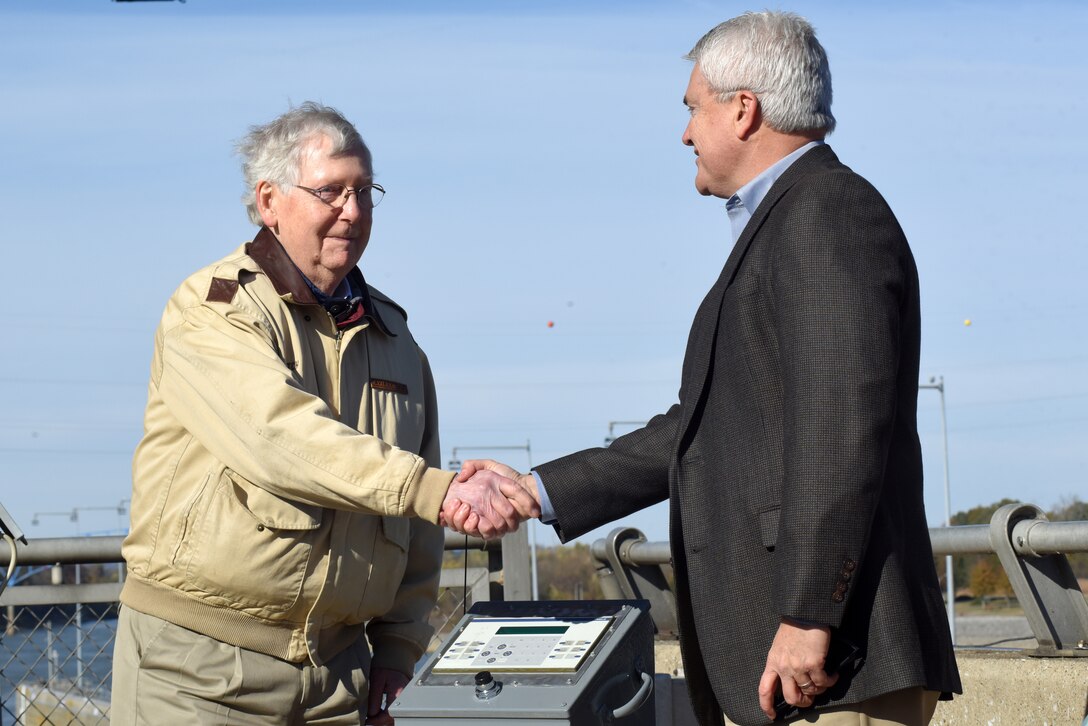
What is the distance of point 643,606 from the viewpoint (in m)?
3.36

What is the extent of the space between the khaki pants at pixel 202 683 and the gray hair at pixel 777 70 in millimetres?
1851

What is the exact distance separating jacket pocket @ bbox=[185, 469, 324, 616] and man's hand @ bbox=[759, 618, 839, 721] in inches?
49.6

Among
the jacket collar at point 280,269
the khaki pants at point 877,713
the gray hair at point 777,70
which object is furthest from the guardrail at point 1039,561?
the jacket collar at point 280,269

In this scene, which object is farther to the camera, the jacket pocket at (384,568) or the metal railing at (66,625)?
the metal railing at (66,625)

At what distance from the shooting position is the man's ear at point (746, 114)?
3211 mm

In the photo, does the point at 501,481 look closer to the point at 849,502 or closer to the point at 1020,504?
the point at 849,502

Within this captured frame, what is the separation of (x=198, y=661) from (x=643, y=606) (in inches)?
45.4

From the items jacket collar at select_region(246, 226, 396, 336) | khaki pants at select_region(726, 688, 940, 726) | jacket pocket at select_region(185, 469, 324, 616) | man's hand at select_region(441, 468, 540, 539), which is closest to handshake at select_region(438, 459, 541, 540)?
man's hand at select_region(441, 468, 540, 539)

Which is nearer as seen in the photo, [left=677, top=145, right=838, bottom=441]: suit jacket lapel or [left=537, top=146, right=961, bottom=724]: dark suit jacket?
[left=537, top=146, right=961, bottom=724]: dark suit jacket

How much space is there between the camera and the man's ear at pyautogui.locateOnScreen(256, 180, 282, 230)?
3877mm

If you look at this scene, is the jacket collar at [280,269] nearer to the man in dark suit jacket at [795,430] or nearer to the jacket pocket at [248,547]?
the jacket pocket at [248,547]

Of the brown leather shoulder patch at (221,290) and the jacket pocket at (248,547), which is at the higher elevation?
the brown leather shoulder patch at (221,290)

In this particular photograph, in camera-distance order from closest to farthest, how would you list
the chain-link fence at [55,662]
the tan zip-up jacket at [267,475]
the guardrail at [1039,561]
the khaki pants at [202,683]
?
the tan zip-up jacket at [267,475], the khaki pants at [202,683], the guardrail at [1039,561], the chain-link fence at [55,662]

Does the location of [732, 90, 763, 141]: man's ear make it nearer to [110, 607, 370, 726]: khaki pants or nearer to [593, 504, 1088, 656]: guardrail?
[110, 607, 370, 726]: khaki pants
